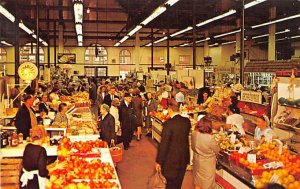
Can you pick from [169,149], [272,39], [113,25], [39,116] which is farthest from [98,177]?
[113,25]

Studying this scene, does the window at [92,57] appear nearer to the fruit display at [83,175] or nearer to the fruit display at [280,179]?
the fruit display at [83,175]

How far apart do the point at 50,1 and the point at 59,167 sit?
18.6 metres

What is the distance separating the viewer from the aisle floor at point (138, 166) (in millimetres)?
8584

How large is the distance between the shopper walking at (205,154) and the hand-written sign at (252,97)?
436cm

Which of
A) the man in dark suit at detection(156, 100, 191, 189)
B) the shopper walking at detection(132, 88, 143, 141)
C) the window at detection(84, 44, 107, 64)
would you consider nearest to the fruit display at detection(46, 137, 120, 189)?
the man in dark suit at detection(156, 100, 191, 189)

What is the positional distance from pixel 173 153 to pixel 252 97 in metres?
5.07

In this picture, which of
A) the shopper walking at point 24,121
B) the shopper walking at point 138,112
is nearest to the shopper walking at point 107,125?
the shopper walking at point 24,121

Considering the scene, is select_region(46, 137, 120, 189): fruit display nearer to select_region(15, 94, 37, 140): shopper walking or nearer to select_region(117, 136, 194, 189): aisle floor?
select_region(117, 136, 194, 189): aisle floor

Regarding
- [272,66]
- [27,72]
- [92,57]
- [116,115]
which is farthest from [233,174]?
[92,57]

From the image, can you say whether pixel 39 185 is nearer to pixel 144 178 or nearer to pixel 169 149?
pixel 169 149

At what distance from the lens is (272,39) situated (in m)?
25.2

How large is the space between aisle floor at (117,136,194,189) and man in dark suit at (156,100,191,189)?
191 cm

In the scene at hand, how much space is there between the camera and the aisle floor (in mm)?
8584

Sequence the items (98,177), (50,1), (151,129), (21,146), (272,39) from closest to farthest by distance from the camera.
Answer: (98,177) < (21,146) < (151,129) < (50,1) < (272,39)
